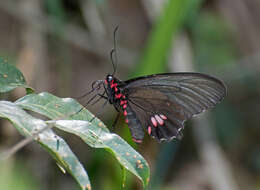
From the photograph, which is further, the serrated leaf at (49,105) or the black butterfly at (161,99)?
the black butterfly at (161,99)

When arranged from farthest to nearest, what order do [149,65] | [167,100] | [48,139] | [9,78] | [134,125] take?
[149,65], [167,100], [134,125], [9,78], [48,139]

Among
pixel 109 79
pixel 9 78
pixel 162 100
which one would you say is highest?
pixel 9 78

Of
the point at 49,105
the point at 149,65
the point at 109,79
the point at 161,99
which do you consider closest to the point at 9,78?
the point at 49,105

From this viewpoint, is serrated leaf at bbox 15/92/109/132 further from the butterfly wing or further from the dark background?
the dark background

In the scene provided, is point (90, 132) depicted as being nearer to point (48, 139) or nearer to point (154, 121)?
point (48, 139)

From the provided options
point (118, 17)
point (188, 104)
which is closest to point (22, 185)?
point (188, 104)

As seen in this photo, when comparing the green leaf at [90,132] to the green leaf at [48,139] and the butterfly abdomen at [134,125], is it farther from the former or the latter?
the butterfly abdomen at [134,125]

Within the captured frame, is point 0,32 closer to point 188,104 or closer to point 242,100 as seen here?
point 188,104

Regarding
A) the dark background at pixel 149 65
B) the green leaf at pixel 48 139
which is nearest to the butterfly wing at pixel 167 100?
the dark background at pixel 149 65
